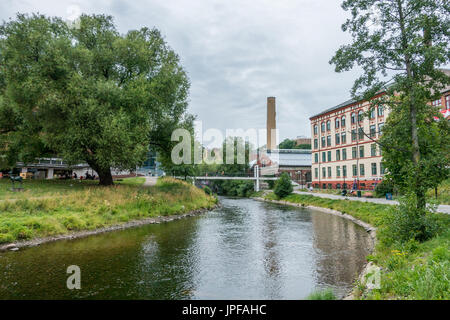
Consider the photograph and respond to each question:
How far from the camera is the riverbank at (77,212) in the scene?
45.6ft

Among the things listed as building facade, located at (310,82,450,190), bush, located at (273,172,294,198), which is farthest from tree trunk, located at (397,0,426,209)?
bush, located at (273,172,294,198)

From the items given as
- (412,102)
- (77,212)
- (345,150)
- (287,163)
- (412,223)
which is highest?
(345,150)

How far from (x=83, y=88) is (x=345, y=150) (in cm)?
4244

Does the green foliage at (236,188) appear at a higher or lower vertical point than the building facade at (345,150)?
lower

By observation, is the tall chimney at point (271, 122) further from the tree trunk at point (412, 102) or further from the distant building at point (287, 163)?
the tree trunk at point (412, 102)

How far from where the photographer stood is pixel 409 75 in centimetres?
1163

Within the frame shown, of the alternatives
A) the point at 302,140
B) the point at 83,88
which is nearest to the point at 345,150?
the point at 83,88

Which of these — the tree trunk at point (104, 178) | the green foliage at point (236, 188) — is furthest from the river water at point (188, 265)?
the green foliage at point (236, 188)

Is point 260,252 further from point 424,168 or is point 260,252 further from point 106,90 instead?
point 106,90

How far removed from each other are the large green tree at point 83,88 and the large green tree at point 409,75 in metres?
15.9

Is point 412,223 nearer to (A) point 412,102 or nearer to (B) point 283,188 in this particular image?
(A) point 412,102

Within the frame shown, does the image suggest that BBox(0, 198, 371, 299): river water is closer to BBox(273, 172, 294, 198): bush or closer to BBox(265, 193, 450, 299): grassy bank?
BBox(265, 193, 450, 299): grassy bank

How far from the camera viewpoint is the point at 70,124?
21297 mm

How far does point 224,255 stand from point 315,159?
49.0m
